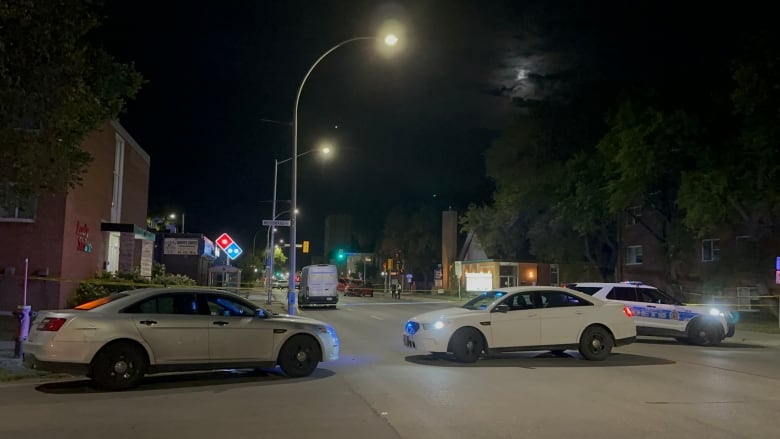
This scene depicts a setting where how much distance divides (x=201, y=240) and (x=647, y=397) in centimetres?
3793

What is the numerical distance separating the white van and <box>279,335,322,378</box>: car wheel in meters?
25.0

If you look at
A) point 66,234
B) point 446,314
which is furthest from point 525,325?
point 66,234

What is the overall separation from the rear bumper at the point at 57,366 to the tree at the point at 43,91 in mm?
3634

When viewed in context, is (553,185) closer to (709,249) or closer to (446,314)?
(709,249)

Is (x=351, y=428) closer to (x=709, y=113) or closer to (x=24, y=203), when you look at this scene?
(x=24, y=203)

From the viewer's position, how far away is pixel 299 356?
11.1 m

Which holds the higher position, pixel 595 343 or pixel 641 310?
pixel 641 310

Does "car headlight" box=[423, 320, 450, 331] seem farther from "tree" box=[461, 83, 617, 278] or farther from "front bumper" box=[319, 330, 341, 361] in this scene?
"tree" box=[461, 83, 617, 278]

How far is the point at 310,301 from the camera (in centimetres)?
3616

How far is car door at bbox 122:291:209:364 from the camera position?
996 cm

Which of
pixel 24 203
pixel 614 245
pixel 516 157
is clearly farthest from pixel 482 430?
pixel 614 245

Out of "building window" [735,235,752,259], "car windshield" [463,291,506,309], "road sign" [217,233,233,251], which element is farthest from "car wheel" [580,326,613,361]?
"building window" [735,235,752,259]

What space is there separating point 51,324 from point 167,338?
1611 millimetres

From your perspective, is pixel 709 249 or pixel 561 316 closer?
pixel 561 316
